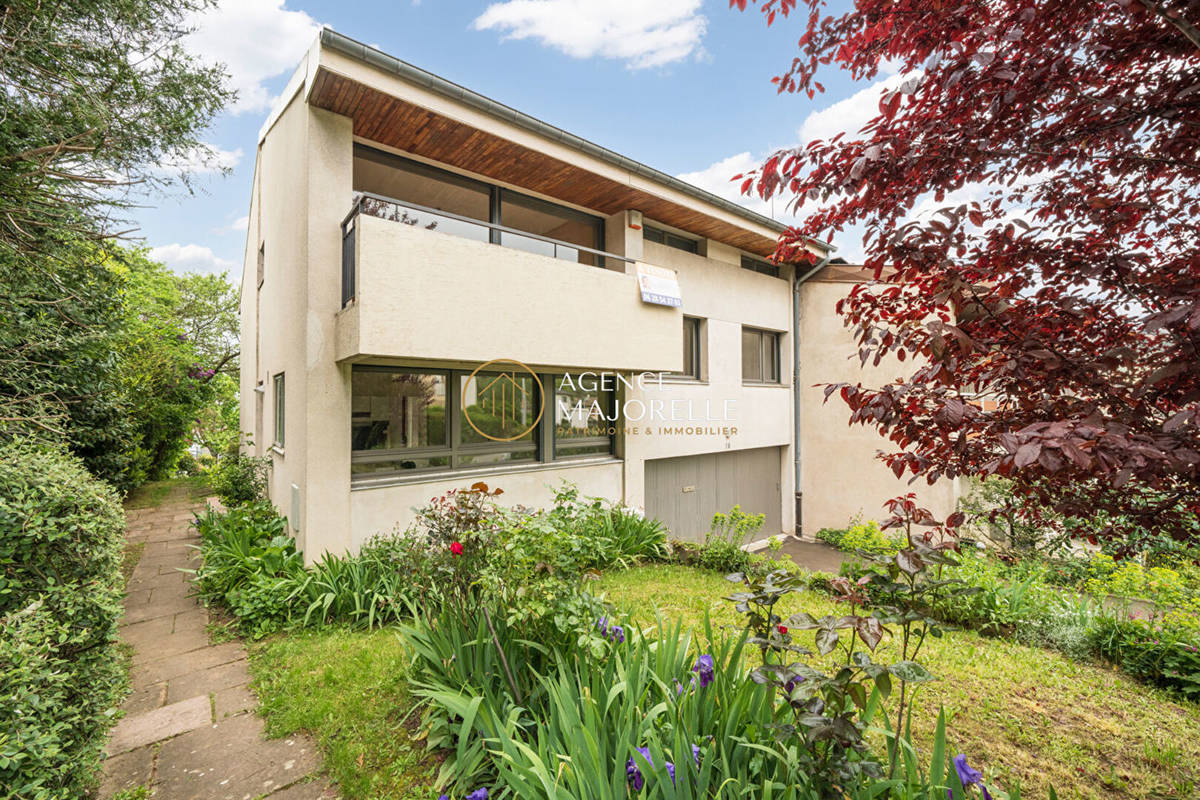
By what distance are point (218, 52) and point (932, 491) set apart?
603 inches

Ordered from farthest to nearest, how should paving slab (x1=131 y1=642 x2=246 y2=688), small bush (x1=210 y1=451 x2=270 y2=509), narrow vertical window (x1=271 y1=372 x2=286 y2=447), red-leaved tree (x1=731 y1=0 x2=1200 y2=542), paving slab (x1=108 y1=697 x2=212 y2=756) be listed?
small bush (x1=210 y1=451 x2=270 y2=509) < narrow vertical window (x1=271 y1=372 x2=286 y2=447) < paving slab (x1=131 y1=642 x2=246 y2=688) < paving slab (x1=108 y1=697 x2=212 y2=756) < red-leaved tree (x1=731 y1=0 x2=1200 y2=542)

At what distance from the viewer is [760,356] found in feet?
39.8

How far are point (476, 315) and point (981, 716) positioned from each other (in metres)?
5.93

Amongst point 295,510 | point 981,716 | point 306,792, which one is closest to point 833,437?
point 981,716

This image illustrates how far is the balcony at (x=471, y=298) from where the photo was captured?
5.26m

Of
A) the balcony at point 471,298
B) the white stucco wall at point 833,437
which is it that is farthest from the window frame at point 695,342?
the white stucco wall at point 833,437

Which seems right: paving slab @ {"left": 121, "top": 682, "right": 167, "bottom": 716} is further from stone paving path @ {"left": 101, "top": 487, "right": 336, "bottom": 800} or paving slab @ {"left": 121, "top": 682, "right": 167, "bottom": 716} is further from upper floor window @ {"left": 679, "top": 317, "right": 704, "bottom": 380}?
upper floor window @ {"left": 679, "top": 317, "right": 704, "bottom": 380}

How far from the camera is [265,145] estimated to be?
29.7ft

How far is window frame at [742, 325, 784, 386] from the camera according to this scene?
1174cm

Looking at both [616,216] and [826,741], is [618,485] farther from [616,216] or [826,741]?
[826,741]

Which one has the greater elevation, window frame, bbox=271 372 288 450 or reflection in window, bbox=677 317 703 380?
reflection in window, bbox=677 317 703 380

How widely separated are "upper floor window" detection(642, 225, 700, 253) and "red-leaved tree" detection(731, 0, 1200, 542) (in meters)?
7.12

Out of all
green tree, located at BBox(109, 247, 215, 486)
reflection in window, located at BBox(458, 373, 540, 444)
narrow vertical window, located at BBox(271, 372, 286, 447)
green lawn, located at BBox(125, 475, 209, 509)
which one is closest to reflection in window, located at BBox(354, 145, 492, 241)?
reflection in window, located at BBox(458, 373, 540, 444)

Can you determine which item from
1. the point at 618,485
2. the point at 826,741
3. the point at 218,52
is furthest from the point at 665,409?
the point at 218,52
